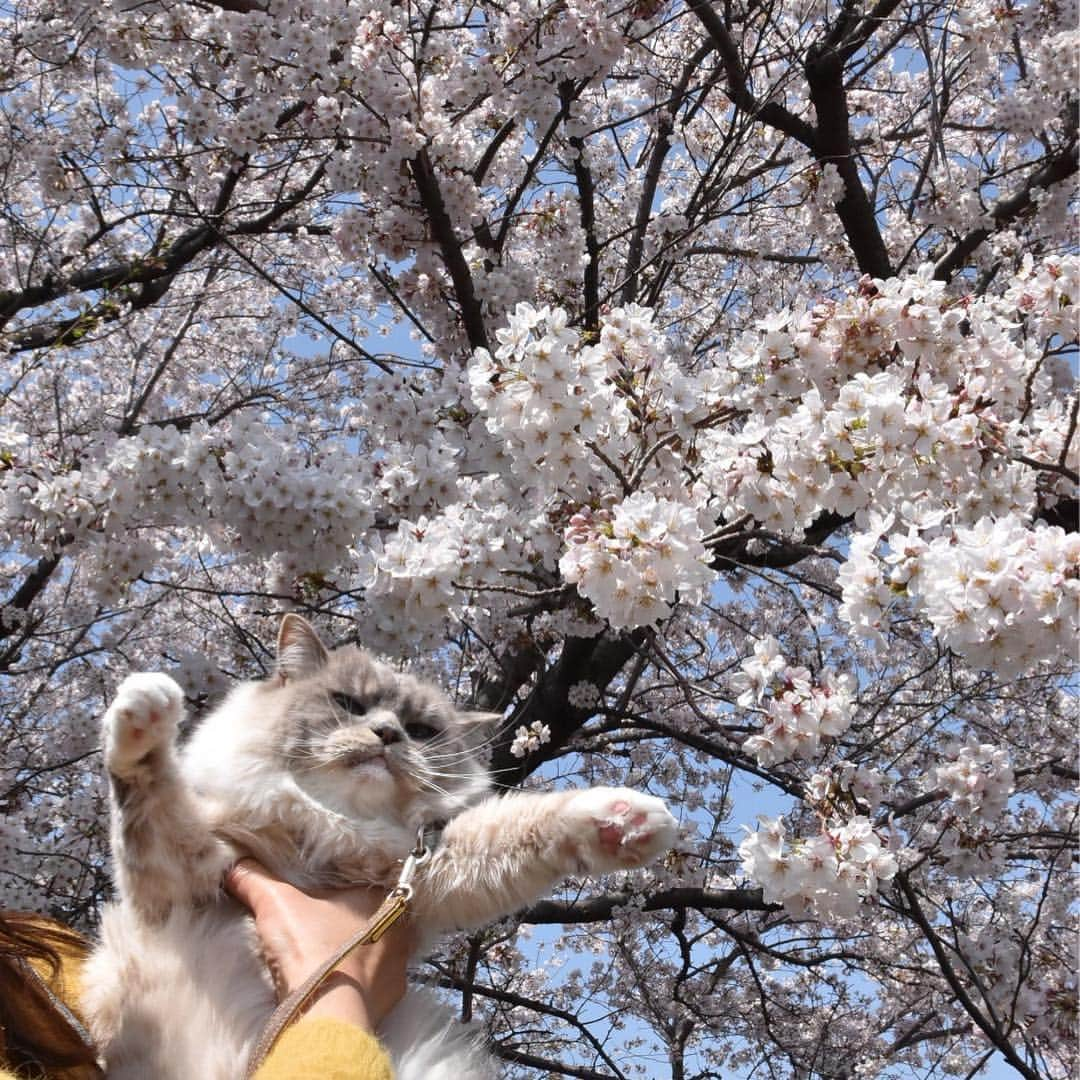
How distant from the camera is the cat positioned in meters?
1.83

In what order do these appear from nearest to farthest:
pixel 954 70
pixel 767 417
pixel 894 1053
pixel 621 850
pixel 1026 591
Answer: pixel 1026 591 < pixel 621 850 < pixel 767 417 < pixel 954 70 < pixel 894 1053

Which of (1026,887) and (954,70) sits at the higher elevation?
(954,70)

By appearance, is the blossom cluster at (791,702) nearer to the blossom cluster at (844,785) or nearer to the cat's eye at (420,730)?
the blossom cluster at (844,785)

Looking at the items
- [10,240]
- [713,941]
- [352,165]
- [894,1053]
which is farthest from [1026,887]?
[10,240]

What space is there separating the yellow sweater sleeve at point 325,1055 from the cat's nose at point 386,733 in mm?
935

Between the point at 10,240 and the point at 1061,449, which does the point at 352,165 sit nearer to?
the point at 1061,449

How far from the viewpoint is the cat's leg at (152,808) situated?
1.85 meters

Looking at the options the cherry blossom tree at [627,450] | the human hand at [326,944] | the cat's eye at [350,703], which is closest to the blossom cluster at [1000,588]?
the cherry blossom tree at [627,450]

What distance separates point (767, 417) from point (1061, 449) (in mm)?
680

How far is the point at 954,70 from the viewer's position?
188 inches

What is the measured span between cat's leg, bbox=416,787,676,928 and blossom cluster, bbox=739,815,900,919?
0.38 m

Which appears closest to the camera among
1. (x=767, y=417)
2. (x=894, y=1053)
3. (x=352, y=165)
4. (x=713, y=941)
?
(x=767, y=417)

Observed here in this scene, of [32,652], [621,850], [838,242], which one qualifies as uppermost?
[838,242]

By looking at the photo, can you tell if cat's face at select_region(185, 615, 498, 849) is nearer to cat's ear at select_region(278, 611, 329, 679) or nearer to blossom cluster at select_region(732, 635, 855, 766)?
cat's ear at select_region(278, 611, 329, 679)
